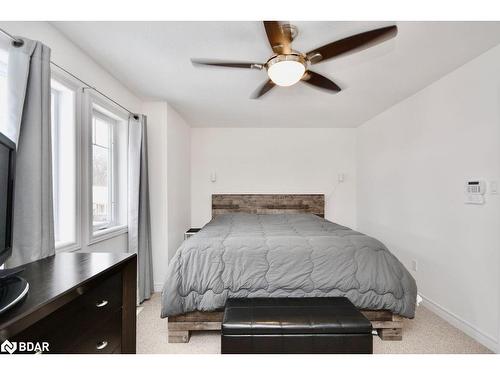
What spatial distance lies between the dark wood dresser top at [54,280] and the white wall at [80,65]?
2.92 ft

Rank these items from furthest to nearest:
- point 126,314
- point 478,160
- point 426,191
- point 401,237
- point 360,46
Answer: point 401,237, point 426,191, point 478,160, point 360,46, point 126,314

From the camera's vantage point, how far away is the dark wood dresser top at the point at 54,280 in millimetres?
795

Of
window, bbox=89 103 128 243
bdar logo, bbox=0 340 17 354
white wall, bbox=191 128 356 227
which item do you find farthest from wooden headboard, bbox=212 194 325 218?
bdar logo, bbox=0 340 17 354

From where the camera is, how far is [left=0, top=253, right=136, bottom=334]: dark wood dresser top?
795mm

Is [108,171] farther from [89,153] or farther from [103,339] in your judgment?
[103,339]

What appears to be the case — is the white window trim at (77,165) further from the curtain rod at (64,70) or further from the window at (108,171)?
the window at (108,171)

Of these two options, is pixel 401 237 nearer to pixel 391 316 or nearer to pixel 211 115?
pixel 391 316

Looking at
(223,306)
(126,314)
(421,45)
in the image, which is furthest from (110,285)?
(421,45)

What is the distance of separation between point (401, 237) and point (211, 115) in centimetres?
302

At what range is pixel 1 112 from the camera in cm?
155

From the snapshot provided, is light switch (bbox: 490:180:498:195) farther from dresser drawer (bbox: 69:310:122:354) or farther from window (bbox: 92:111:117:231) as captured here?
window (bbox: 92:111:117:231)

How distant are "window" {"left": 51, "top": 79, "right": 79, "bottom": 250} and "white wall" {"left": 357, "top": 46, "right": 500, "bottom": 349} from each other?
3.26 m

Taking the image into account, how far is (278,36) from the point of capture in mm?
1502
